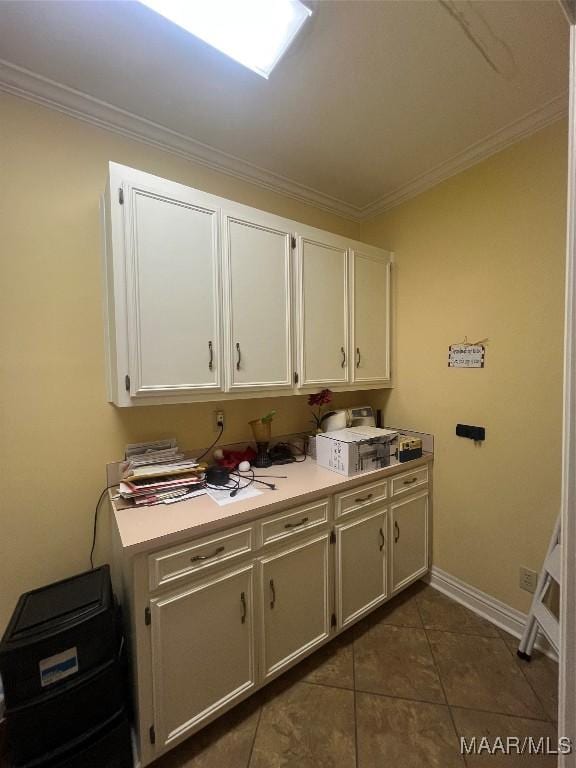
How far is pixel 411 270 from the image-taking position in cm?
221

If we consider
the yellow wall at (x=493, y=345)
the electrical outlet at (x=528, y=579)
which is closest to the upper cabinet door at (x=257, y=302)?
the yellow wall at (x=493, y=345)

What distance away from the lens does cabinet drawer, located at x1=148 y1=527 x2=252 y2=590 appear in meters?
1.11

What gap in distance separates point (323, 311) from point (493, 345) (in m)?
1.00

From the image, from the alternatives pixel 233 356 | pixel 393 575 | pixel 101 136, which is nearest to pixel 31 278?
pixel 101 136

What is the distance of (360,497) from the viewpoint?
5.60 feet

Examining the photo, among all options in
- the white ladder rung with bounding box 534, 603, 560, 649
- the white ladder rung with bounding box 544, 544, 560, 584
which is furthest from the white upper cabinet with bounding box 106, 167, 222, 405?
the white ladder rung with bounding box 534, 603, 560, 649

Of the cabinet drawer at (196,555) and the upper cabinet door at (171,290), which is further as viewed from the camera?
the upper cabinet door at (171,290)

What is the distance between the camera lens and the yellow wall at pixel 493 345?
1.60m

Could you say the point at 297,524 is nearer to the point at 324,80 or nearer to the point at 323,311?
the point at 323,311

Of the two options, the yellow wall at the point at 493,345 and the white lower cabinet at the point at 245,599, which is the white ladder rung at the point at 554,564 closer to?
the yellow wall at the point at 493,345

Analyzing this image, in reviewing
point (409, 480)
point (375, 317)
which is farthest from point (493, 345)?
point (409, 480)

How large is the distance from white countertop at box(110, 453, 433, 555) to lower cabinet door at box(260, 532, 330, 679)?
0.25 meters

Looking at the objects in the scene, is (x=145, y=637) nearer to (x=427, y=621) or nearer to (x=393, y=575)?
(x=393, y=575)

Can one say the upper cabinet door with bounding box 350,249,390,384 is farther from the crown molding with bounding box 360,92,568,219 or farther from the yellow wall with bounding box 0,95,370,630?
the yellow wall with bounding box 0,95,370,630
